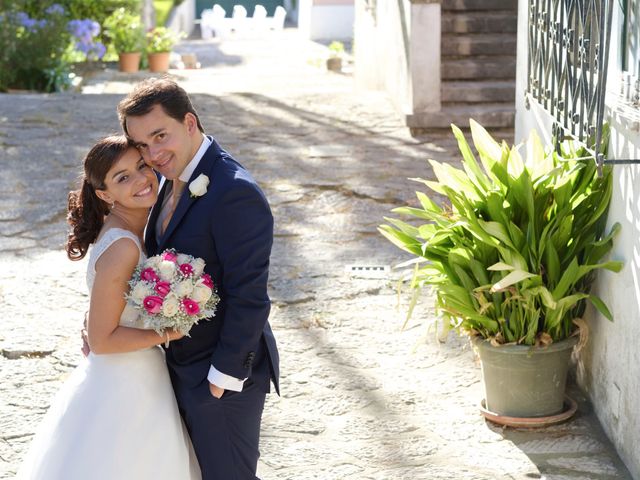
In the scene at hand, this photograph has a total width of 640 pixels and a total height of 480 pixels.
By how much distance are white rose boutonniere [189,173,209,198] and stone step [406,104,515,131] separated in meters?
7.14

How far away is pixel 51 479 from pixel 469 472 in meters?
1.57

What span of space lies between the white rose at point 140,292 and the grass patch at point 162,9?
85.7 ft

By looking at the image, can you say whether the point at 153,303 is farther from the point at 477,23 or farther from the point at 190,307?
the point at 477,23

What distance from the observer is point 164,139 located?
9.65ft

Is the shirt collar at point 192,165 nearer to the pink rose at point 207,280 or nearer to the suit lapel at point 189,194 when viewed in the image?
the suit lapel at point 189,194

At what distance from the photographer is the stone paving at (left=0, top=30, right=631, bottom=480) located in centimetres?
407

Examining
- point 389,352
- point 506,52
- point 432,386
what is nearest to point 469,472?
point 432,386

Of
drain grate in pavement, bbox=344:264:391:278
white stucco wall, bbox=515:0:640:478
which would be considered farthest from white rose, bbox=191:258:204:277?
drain grate in pavement, bbox=344:264:391:278

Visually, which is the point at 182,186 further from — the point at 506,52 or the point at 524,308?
the point at 506,52

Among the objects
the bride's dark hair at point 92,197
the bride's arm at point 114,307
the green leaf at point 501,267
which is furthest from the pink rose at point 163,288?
the green leaf at point 501,267

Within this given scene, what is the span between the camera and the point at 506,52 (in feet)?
35.4

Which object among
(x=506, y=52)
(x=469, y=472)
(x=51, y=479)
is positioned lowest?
(x=469, y=472)

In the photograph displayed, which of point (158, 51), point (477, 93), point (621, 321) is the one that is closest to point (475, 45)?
point (477, 93)

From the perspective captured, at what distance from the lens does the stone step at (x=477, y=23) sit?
1083 centimetres
